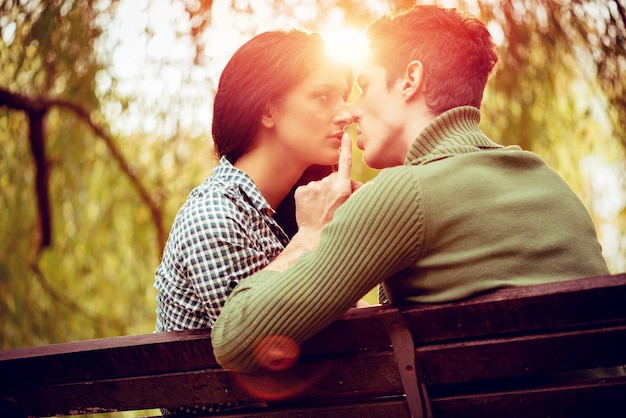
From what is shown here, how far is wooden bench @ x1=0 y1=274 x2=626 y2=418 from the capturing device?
173 centimetres

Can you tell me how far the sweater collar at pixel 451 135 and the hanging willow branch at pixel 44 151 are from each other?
389cm

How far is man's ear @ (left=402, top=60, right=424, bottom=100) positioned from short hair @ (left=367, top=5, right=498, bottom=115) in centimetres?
2

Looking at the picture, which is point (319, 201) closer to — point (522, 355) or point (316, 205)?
point (316, 205)

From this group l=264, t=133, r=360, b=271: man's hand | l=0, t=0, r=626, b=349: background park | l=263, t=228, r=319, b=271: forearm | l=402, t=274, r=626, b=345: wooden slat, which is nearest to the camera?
l=402, t=274, r=626, b=345: wooden slat

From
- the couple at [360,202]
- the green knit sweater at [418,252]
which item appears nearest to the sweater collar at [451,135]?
the couple at [360,202]

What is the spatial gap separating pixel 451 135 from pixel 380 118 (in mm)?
434

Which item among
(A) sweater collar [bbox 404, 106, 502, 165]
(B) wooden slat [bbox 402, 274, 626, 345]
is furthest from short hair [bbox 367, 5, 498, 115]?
(B) wooden slat [bbox 402, 274, 626, 345]

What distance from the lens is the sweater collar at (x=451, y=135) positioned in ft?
7.53

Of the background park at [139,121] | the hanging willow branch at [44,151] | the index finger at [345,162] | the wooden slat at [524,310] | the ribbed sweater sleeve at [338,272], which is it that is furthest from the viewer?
the hanging willow branch at [44,151]

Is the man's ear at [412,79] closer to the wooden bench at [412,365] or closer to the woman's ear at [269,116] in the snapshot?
the woman's ear at [269,116]

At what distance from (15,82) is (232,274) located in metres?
3.92

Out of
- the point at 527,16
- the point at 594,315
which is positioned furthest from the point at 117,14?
the point at 594,315

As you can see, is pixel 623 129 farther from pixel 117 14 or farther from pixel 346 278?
pixel 117 14

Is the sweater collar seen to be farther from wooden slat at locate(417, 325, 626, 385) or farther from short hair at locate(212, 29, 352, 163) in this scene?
short hair at locate(212, 29, 352, 163)
